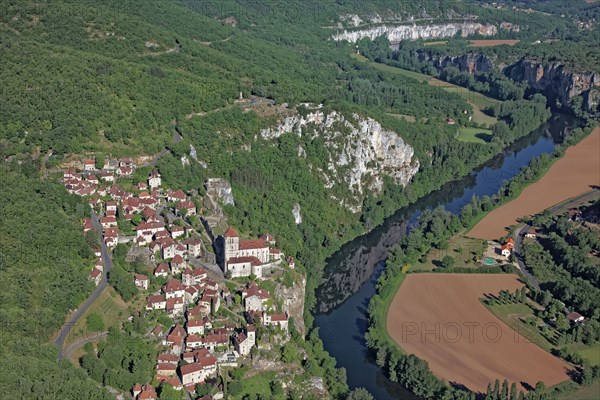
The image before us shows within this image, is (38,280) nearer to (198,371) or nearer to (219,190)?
(198,371)

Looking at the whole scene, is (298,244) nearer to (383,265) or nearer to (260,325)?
(383,265)

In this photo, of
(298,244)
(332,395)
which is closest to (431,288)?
(298,244)

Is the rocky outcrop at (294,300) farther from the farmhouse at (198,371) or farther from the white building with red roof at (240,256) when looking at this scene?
the farmhouse at (198,371)

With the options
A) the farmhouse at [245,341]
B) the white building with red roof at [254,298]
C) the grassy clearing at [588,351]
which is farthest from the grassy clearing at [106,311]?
the grassy clearing at [588,351]

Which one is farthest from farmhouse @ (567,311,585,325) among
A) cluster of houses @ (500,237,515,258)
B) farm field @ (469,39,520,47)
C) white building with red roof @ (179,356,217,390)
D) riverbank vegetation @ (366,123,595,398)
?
farm field @ (469,39,520,47)

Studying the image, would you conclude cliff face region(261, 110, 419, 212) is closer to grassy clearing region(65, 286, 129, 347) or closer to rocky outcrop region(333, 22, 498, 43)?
grassy clearing region(65, 286, 129, 347)

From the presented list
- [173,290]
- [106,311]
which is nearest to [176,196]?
[173,290]

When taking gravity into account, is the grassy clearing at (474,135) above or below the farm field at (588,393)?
below
